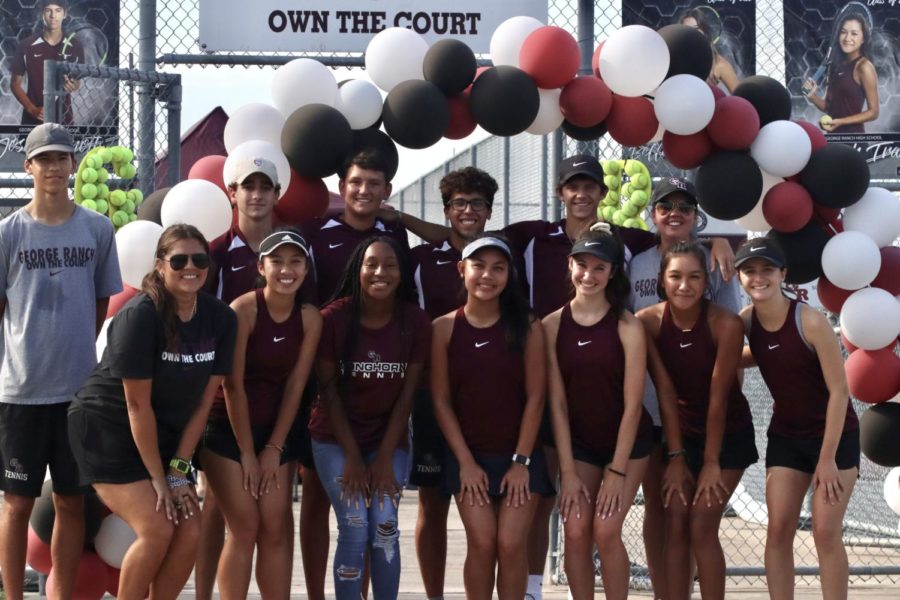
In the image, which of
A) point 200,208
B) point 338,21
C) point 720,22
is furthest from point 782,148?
point 720,22

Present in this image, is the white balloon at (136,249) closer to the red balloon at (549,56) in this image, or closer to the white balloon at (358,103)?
the white balloon at (358,103)

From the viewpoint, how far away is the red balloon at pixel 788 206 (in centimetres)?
569

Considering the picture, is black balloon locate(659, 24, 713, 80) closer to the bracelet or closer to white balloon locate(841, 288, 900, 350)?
white balloon locate(841, 288, 900, 350)

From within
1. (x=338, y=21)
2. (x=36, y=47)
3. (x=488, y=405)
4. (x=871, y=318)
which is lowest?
(x=488, y=405)

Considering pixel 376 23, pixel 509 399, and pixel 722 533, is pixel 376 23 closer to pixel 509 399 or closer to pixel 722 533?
pixel 509 399

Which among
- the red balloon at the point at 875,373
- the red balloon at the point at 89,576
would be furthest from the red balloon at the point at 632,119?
the red balloon at the point at 89,576

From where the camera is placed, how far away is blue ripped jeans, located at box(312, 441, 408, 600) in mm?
5008

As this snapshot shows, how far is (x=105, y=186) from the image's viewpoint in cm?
671

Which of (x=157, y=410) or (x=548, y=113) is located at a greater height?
(x=548, y=113)

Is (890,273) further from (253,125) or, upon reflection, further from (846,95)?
(846,95)

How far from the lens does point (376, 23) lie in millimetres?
6133

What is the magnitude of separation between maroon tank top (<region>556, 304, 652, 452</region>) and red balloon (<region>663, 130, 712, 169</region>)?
1.10 meters

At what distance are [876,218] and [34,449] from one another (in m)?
3.90

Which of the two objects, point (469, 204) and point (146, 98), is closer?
point (469, 204)
